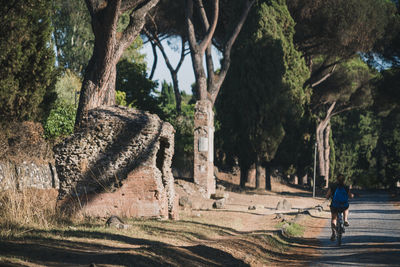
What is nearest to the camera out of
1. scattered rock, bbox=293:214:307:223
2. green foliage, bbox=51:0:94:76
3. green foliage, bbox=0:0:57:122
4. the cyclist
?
the cyclist

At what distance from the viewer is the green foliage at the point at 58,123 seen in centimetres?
2299

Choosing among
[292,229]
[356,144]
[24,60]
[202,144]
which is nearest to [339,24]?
[202,144]

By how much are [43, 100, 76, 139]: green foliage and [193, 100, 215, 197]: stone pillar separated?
519cm

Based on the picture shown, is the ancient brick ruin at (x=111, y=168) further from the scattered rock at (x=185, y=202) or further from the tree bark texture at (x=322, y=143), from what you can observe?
the tree bark texture at (x=322, y=143)

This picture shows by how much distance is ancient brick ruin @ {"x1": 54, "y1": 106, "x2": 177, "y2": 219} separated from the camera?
42.0 ft

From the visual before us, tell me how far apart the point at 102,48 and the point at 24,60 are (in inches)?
144

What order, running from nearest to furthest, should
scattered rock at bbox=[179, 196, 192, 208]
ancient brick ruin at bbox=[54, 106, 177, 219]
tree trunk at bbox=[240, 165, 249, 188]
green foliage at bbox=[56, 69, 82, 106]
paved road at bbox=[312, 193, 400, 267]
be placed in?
paved road at bbox=[312, 193, 400, 267]
ancient brick ruin at bbox=[54, 106, 177, 219]
scattered rock at bbox=[179, 196, 192, 208]
green foliage at bbox=[56, 69, 82, 106]
tree trunk at bbox=[240, 165, 249, 188]

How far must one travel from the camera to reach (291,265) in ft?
31.2

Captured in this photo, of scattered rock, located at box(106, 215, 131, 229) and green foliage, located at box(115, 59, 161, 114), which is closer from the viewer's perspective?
scattered rock, located at box(106, 215, 131, 229)

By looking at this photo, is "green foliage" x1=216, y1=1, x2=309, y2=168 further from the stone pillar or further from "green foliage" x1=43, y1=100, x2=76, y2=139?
"green foliage" x1=43, y1=100, x2=76, y2=139

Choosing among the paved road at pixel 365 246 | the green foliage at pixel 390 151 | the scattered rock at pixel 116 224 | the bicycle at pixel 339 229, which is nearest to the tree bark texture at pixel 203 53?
the paved road at pixel 365 246

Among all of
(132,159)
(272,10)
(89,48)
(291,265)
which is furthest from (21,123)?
(89,48)

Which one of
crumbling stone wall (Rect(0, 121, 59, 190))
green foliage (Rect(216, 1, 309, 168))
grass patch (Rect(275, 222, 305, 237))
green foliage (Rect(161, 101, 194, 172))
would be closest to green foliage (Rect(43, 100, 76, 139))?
crumbling stone wall (Rect(0, 121, 59, 190))

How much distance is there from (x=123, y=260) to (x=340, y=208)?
276 inches
